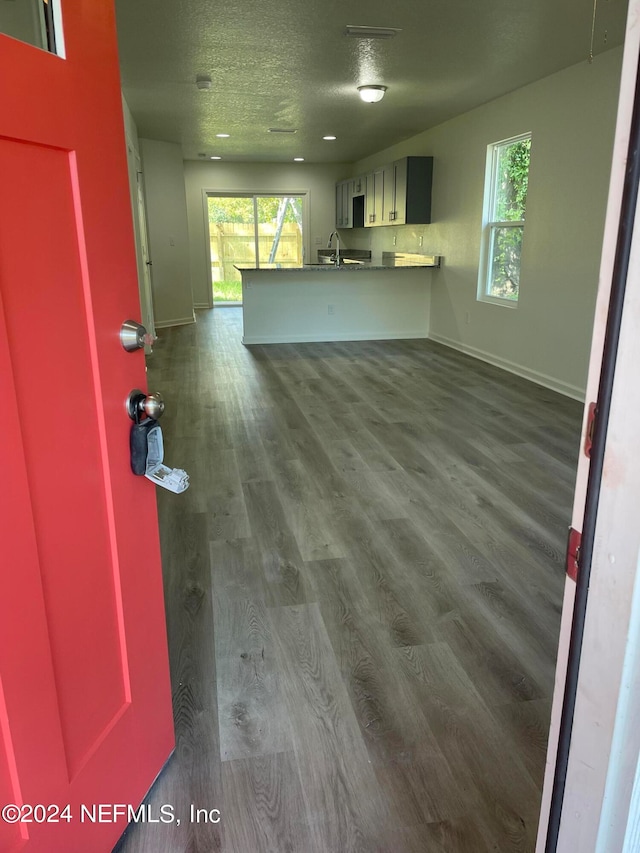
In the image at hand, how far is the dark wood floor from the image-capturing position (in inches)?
55.6

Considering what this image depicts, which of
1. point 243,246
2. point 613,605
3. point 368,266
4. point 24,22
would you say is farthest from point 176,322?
point 613,605

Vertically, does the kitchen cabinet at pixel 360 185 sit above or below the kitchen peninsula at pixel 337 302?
above

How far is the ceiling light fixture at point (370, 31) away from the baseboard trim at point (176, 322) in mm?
5580

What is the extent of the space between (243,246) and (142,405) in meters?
10.7

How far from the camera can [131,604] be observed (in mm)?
1267

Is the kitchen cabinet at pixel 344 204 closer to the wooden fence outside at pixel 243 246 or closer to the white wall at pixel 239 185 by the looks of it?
the white wall at pixel 239 185

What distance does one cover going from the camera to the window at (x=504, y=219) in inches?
223

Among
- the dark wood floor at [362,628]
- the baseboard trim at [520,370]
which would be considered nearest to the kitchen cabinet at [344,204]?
the baseboard trim at [520,370]

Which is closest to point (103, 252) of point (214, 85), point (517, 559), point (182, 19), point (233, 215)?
point (517, 559)

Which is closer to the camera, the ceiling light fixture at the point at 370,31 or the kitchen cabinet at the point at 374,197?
the ceiling light fixture at the point at 370,31

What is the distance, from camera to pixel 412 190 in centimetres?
733

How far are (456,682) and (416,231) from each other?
7146 millimetres

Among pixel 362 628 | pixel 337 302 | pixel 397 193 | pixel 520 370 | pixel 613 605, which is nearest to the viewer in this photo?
pixel 613 605

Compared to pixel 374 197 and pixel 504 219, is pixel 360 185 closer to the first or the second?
pixel 374 197
